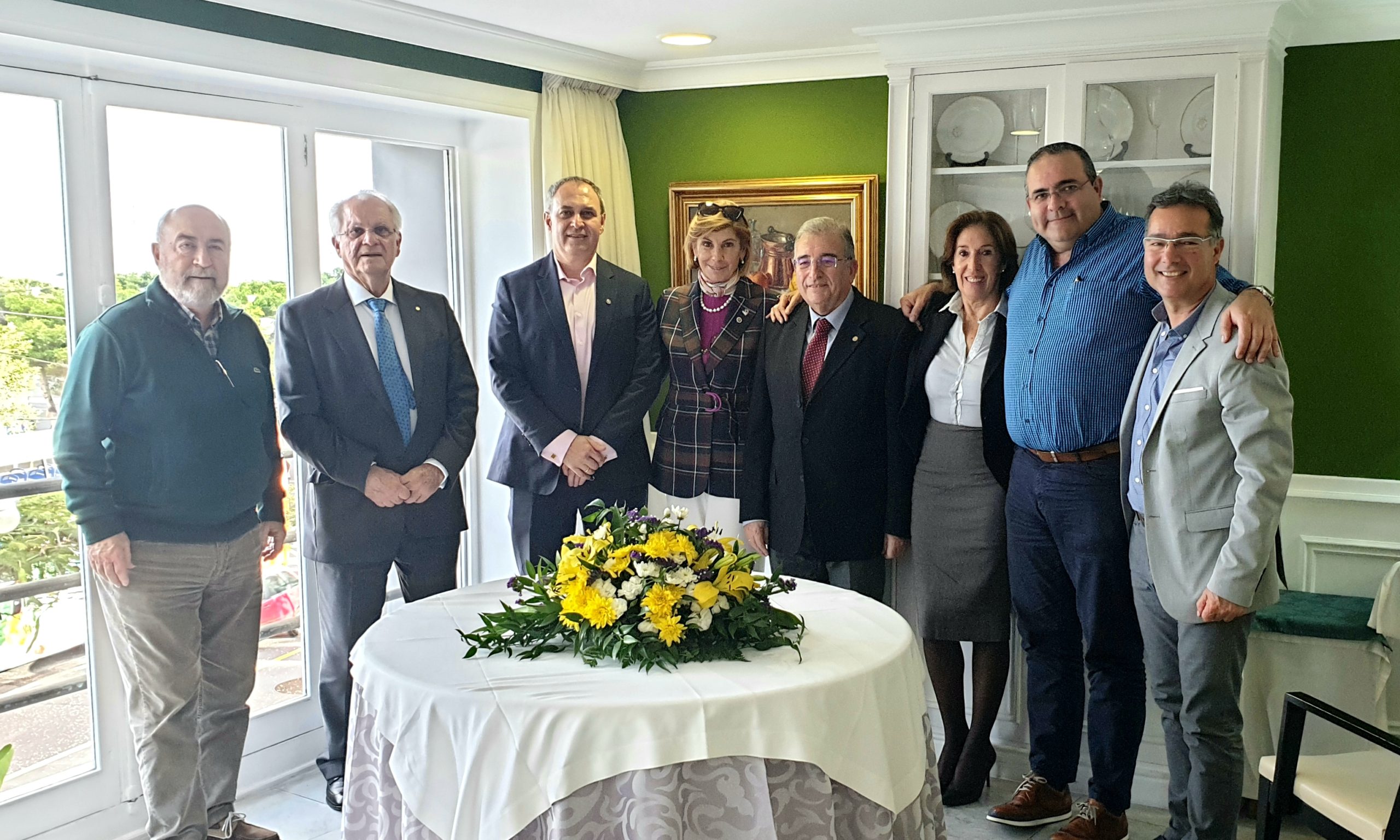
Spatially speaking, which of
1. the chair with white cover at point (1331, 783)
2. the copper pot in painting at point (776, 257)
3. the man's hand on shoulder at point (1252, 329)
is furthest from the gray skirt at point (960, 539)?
the copper pot in painting at point (776, 257)

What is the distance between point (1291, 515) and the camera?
141 inches

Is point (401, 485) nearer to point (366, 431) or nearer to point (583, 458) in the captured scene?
point (366, 431)

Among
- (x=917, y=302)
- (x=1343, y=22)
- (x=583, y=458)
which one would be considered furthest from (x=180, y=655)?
(x=1343, y=22)

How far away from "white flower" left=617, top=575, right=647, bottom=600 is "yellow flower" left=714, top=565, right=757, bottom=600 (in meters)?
0.15

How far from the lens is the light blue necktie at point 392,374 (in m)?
3.27

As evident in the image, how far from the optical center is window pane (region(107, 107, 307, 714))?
10.2ft

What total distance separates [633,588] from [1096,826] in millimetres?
1768

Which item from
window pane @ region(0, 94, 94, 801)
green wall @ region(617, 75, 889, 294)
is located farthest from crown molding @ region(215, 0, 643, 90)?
window pane @ region(0, 94, 94, 801)

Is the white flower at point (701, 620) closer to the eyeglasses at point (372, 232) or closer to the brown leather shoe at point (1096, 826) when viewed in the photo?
the brown leather shoe at point (1096, 826)

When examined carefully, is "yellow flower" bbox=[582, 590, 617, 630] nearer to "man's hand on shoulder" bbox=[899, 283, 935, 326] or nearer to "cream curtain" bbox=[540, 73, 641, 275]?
"man's hand on shoulder" bbox=[899, 283, 935, 326]

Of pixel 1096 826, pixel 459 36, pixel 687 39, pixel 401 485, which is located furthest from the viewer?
pixel 687 39

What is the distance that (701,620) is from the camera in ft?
7.10

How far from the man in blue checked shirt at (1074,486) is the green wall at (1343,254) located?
3.00 feet

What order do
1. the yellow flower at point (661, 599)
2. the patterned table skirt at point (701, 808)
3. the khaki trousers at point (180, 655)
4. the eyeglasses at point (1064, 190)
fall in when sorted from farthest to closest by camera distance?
1. the eyeglasses at point (1064, 190)
2. the khaki trousers at point (180, 655)
3. the yellow flower at point (661, 599)
4. the patterned table skirt at point (701, 808)
